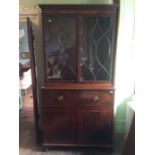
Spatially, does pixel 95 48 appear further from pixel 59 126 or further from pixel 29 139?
pixel 29 139

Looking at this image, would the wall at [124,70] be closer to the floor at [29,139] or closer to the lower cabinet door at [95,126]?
the lower cabinet door at [95,126]

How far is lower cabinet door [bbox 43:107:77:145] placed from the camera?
2.40 meters

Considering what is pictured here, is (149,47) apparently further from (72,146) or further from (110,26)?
(72,146)

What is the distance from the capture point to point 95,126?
2414mm

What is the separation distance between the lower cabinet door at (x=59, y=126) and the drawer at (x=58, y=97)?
0.08 meters

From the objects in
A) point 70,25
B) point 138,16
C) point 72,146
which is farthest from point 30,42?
point 138,16

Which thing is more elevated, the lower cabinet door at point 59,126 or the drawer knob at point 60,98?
the drawer knob at point 60,98

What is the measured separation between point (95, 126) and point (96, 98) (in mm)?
356

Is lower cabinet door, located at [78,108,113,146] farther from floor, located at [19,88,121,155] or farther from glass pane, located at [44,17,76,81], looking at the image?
glass pane, located at [44,17,76,81]

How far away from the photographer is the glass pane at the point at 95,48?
2.34 meters

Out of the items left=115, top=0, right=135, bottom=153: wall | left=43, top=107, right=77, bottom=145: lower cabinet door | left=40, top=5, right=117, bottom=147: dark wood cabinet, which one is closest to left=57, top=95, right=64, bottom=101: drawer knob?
left=40, top=5, right=117, bottom=147: dark wood cabinet

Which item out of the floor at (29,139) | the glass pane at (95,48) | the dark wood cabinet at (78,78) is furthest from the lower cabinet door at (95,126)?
the glass pane at (95,48)

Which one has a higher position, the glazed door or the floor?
the glazed door
